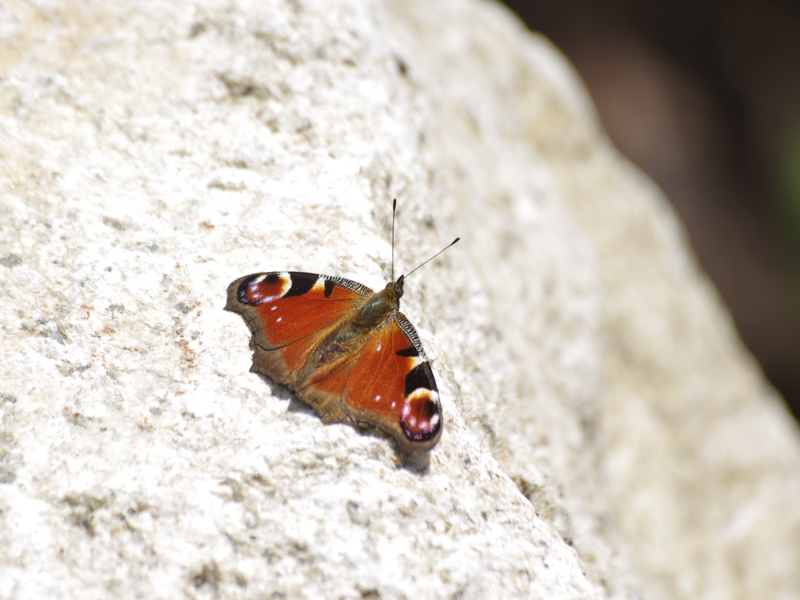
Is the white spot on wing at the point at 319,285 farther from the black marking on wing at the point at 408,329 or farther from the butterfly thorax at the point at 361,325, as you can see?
the black marking on wing at the point at 408,329

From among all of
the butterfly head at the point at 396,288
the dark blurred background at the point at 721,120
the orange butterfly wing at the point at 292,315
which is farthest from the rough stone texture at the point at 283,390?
the dark blurred background at the point at 721,120

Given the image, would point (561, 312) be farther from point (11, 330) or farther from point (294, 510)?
point (11, 330)

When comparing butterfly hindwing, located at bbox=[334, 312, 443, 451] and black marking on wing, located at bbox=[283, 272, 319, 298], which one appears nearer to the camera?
butterfly hindwing, located at bbox=[334, 312, 443, 451]

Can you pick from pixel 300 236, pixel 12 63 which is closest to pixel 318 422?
pixel 300 236

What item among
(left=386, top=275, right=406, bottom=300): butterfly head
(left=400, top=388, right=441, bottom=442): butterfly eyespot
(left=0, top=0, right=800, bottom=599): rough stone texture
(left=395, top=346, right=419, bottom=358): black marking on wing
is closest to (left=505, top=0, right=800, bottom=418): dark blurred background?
(left=0, top=0, right=800, bottom=599): rough stone texture

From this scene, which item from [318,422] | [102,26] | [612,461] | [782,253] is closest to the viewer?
[318,422]

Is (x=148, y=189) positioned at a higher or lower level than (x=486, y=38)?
lower

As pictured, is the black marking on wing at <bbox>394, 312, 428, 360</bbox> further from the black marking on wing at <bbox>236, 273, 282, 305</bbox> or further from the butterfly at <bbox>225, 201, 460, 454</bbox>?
the black marking on wing at <bbox>236, 273, 282, 305</bbox>

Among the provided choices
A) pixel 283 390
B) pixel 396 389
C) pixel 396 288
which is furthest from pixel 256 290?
pixel 396 389
